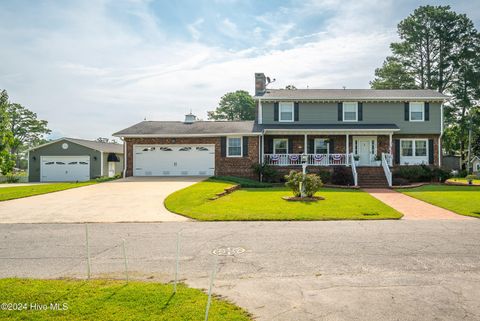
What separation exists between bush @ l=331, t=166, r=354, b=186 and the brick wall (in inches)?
212

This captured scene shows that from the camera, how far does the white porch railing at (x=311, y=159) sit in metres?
23.2

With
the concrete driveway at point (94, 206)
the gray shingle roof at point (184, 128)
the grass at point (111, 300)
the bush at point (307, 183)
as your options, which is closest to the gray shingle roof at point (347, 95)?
the gray shingle roof at point (184, 128)

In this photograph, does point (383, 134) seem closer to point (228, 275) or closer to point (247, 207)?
point (247, 207)

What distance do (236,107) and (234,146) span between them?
37.0 meters

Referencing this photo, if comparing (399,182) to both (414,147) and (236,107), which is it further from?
(236,107)

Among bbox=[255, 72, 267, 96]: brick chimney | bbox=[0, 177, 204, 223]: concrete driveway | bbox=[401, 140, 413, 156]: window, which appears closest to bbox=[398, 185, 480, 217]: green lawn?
bbox=[401, 140, 413, 156]: window

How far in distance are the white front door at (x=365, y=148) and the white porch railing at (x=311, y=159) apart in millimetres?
1967

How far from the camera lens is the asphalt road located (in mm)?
4441

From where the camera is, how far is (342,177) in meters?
21.3

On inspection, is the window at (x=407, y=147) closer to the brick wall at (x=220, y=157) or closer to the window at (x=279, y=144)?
the window at (x=279, y=144)

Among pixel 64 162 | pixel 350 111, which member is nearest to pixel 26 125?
pixel 64 162

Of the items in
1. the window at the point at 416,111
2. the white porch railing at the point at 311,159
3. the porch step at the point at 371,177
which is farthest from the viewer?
the window at the point at 416,111

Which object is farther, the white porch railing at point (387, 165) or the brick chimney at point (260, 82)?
the brick chimney at point (260, 82)

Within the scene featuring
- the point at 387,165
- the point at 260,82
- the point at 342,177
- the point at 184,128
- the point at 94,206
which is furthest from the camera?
the point at 260,82
